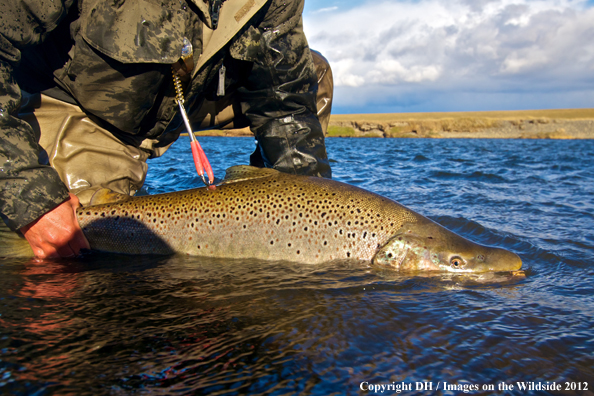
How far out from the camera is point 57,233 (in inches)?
96.5

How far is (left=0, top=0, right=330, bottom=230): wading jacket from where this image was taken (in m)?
2.22

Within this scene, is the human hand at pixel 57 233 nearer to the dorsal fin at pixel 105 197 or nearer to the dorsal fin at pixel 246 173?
the dorsal fin at pixel 105 197

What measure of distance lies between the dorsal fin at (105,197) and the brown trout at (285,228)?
0.06 metres

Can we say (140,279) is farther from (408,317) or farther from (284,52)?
(284,52)

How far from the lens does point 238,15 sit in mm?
2686

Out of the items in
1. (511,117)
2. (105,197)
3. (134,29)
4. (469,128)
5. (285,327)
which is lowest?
(285,327)

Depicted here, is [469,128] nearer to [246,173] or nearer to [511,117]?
[511,117]

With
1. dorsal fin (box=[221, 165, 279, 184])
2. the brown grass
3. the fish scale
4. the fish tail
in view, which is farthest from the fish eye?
the brown grass

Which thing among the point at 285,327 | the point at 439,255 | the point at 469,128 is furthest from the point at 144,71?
the point at 469,128

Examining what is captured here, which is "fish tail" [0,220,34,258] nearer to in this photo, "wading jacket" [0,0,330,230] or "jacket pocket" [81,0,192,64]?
"wading jacket" [0,0,330,230]

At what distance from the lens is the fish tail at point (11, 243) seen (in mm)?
2484

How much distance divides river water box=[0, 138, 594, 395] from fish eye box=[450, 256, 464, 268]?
0.12 metres

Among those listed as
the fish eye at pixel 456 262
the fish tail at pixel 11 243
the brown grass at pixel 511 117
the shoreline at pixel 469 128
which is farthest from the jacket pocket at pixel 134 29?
the brown grass at pixel 511 117

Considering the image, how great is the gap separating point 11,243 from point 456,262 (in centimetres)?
265
